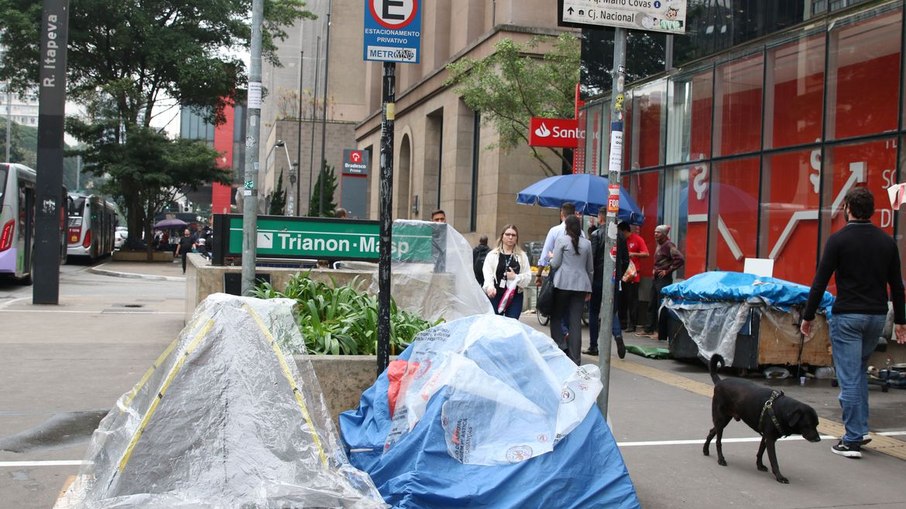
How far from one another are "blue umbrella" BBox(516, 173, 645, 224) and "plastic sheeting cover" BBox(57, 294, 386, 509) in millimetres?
9403

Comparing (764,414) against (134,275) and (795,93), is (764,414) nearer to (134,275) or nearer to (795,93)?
(795,93)

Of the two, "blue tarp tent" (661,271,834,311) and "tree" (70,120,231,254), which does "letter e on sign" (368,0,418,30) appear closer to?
"blue tarp tent" (661,271,834,311)

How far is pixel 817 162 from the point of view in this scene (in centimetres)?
1211

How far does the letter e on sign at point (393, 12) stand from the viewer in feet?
19.1

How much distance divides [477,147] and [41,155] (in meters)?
18.9

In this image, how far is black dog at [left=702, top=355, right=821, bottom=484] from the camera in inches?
224

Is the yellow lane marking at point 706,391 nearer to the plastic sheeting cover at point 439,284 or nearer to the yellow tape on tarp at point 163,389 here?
the plastic sheeting cover at point 439,284

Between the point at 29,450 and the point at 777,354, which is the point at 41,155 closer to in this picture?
the point at 29,450

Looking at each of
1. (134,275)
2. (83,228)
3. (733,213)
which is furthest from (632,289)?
(83,228)

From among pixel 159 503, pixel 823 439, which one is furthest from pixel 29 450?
pixel 823 439

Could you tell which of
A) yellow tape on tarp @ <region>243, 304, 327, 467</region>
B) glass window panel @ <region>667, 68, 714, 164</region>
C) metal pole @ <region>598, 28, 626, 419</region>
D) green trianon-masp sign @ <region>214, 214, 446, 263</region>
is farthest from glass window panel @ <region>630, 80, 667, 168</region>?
yellow tape on tarp @ <region>243, 304, 327, 467</region>

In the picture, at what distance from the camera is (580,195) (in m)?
13.9

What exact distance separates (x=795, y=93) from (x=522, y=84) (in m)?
8.90

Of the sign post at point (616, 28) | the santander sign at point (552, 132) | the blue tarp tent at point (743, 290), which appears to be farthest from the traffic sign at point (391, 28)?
the santander sign at point (552, 132)
